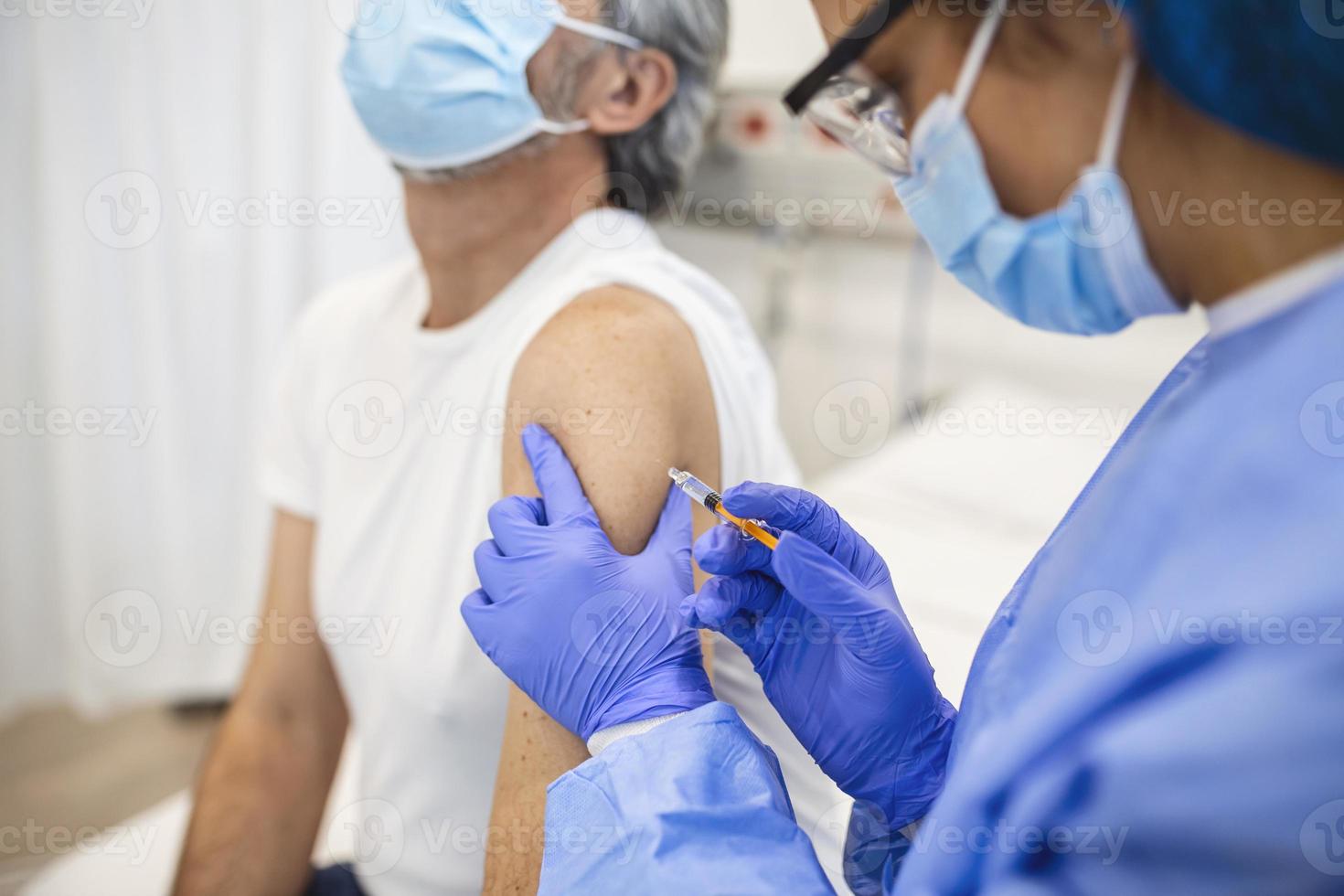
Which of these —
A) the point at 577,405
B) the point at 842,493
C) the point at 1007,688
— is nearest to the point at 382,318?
the point at 577,405

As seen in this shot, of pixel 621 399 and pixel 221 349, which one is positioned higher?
pixel 621 399

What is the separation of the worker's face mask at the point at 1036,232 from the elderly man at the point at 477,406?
0.34m

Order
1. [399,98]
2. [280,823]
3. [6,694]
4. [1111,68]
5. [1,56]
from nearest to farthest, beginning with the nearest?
[1111,68] → [399,98] → [280,823] → [1,56] → [6,694]

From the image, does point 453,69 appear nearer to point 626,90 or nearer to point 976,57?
point 626,90

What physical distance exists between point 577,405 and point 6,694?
87.3 inches

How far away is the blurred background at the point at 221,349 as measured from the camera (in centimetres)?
208

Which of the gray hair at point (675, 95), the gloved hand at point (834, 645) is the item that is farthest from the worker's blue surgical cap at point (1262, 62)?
the gray hair at point (675, 95)

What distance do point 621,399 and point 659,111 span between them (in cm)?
42

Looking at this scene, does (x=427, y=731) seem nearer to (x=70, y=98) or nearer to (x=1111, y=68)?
(x=1111, y=68)

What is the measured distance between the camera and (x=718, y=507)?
81 centimetres

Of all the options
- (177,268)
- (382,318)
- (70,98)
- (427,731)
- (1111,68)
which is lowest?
(427,731)

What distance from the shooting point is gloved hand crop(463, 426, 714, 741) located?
0.82 m

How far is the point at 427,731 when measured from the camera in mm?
1062

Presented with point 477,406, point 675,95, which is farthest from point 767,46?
point 477,406
